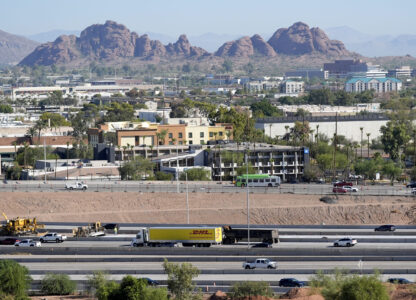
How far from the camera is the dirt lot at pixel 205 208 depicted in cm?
6097

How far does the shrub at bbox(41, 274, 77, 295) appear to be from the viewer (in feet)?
127

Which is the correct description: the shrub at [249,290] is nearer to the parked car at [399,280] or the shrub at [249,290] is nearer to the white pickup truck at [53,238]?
the parked car at [399,280]

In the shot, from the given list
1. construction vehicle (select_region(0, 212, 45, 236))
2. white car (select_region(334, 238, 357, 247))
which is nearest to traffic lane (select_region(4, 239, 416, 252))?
white car (select_region(334, 238, 357, 247))

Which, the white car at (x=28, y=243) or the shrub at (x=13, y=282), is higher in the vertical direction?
the shrub at (x=13, y=282)

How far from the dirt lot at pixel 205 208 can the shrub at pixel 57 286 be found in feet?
71.3

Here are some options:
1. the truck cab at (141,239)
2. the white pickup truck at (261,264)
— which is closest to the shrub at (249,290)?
the white pickup truck at (261,264)

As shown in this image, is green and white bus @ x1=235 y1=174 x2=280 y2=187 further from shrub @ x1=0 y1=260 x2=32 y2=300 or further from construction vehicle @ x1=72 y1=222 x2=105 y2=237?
shrub @ x1=0 y1=260 x2=32 y2=300

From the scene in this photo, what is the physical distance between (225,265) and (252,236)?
16.7 ft

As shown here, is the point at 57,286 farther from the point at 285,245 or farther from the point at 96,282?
the point at 285,245

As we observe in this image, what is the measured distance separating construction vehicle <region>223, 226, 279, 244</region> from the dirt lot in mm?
12487

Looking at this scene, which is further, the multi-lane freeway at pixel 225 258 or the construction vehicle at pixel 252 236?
the construction vehicle at pixel 252 236

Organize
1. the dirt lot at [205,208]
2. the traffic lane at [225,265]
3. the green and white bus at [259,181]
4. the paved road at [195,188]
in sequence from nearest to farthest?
the traffic lane at [225,265] → the dirt lot at [205,208] → the paved road at [195,188] → the green and white bus at [259,181]

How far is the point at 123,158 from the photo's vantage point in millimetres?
86812

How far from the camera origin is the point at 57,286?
3862cm
